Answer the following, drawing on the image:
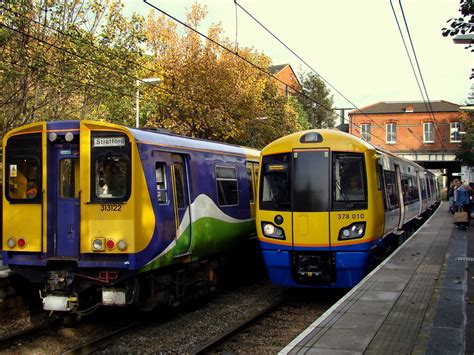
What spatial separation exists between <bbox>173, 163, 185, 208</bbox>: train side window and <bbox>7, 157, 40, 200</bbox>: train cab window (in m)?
2.19

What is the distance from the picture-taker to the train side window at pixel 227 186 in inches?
414

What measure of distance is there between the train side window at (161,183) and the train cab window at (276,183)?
7.61 feet

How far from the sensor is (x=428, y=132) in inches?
2419

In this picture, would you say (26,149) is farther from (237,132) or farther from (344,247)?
(237,132)

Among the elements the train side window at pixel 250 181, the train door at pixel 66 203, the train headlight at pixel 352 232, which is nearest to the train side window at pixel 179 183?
the train door at pixel 66 203

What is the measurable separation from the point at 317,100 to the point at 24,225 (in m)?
49.9

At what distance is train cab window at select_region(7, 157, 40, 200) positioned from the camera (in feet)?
26.5

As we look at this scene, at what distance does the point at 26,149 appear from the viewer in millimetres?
8086

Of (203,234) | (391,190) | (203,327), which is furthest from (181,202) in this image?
(391,190)

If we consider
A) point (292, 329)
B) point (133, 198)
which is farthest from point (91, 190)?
point (292, 329)

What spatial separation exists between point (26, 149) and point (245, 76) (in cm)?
1801

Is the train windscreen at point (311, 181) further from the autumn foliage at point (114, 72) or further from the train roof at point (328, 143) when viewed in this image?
the autumn foliage at point (114, 72)

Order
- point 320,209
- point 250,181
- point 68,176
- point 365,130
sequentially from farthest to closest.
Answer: point 365,130, point 250,181, point 320,209, point 68,176

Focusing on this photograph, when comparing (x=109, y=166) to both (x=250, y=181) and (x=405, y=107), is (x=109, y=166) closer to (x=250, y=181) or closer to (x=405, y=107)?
(x=250, y=181)
